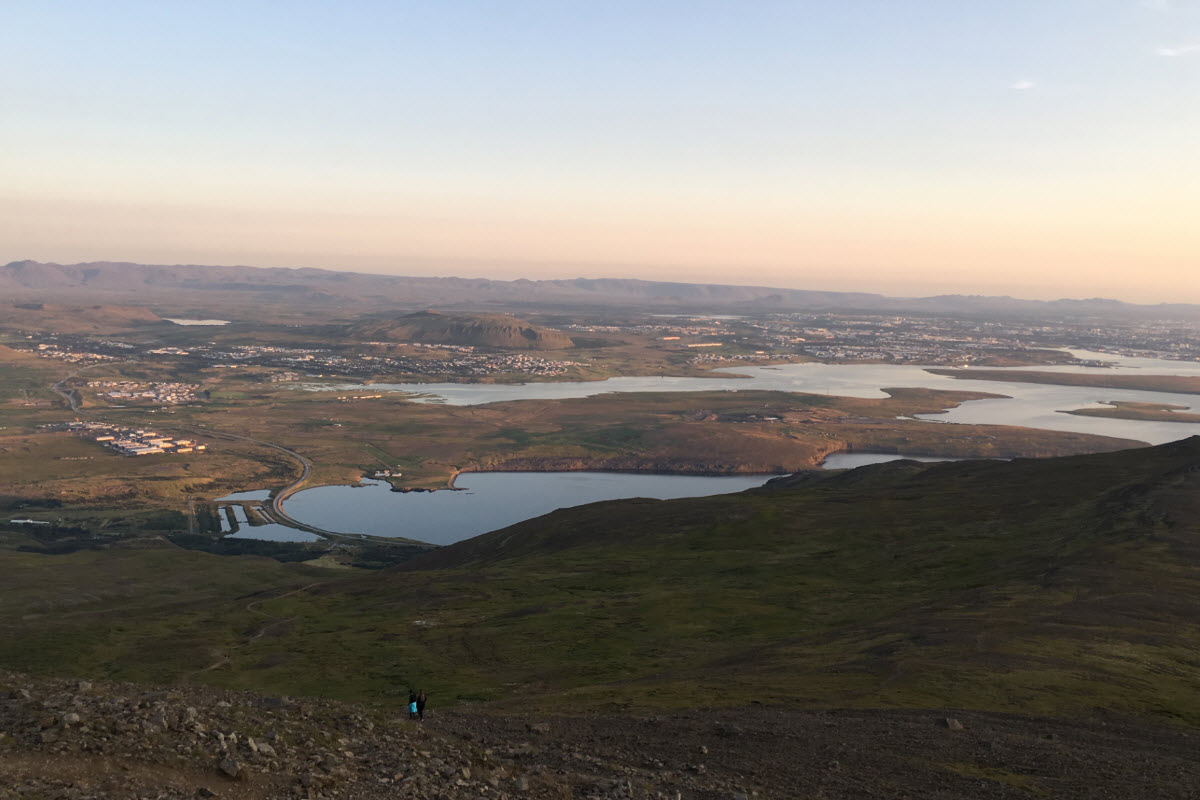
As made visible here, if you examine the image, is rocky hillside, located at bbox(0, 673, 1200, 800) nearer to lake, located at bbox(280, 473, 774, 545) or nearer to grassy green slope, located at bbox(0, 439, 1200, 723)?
grassy green slope, located at bbox(0, 439, 1200, 723)

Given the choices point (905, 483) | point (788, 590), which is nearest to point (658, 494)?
point (905, 483)

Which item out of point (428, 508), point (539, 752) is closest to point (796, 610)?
point (539, 752)

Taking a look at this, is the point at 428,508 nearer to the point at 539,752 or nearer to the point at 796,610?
the point at 796,610

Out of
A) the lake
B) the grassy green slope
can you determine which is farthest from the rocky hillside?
the lake

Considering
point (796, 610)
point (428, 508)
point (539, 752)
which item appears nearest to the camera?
point (539, 752)

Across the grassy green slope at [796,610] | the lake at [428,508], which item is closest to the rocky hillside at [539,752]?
the grassy green slope at [796,610]

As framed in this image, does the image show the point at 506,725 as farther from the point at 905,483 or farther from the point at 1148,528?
the point at 905,483
